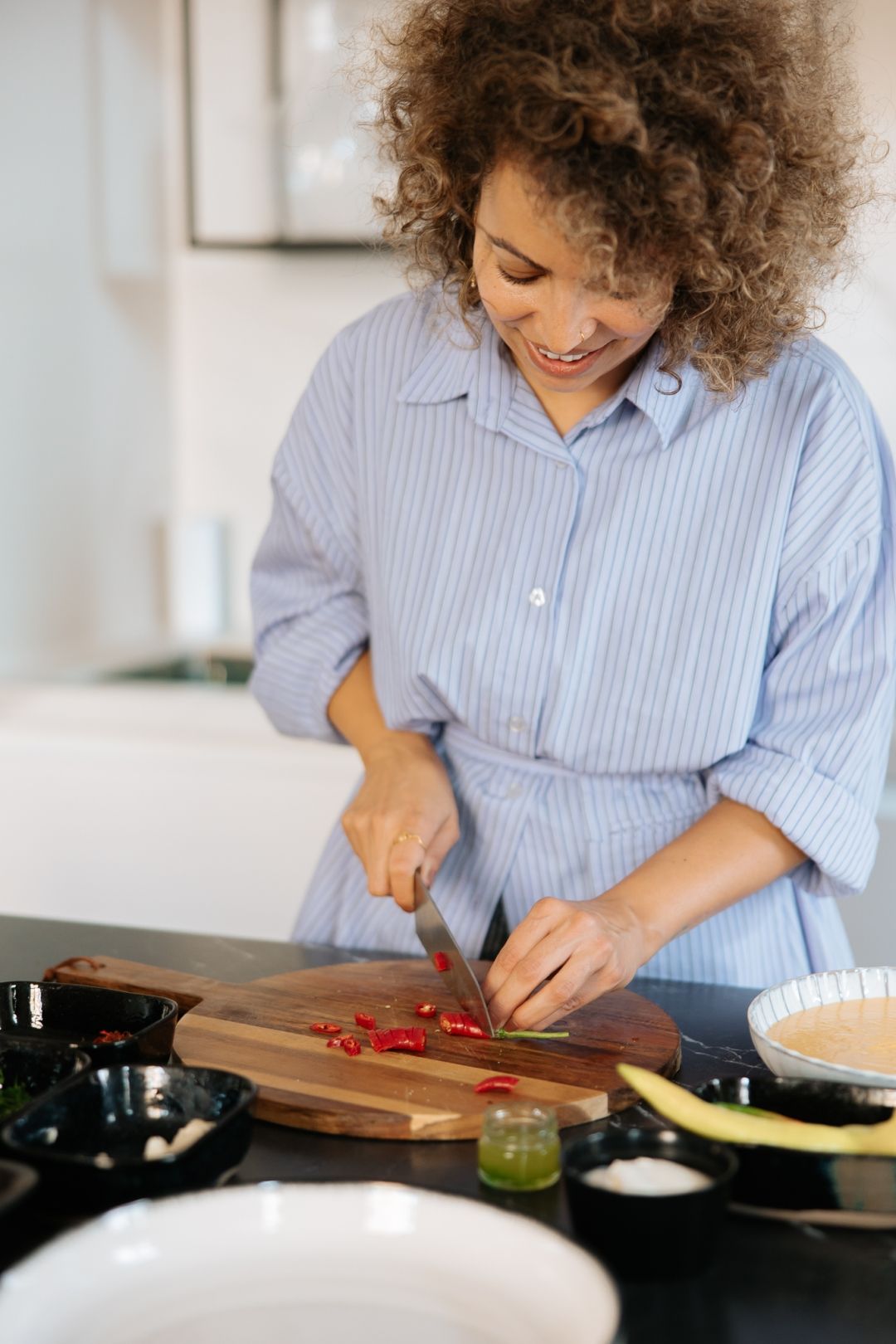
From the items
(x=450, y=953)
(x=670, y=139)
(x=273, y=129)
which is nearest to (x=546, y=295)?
(x=670, y=139)

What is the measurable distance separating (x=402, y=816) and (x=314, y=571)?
0.42 metres

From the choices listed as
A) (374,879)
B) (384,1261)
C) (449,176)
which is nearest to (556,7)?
(449,176)

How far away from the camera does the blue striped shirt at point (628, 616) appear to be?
1.45 m

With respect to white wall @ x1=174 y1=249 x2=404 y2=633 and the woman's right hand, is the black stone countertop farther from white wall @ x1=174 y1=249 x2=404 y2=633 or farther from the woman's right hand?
white wall @ x1=174 y1=249 x2=404 y2=633

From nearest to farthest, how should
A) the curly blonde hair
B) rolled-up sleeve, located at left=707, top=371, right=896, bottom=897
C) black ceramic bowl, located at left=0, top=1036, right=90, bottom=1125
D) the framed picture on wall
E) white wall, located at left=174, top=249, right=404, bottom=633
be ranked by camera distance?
black ceramic bowl, located at left=0, top=1036, right=90, bottom=1125 → the curly blonde hair → rolled-up sleeve, located at left=707, top=371, right=896, bottom=897 → the framed picture on wall → white wall, located at left=174, top=249, right=404, bottom=633

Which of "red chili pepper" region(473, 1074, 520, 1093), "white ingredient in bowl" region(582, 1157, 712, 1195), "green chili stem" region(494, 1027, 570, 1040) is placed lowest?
"green chili stem" region(494, 1027, 570, 1040)

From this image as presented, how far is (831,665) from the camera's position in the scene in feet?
4.73

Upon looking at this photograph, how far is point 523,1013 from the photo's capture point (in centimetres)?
121

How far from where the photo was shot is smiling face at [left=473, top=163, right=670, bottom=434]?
120 cm

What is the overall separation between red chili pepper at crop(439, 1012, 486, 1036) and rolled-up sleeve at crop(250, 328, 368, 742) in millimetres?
585

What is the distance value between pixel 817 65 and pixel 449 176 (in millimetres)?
341

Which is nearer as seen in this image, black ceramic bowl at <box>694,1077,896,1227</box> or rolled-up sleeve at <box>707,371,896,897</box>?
black ceramic bowl at <box>694,1077,896,1227</box>

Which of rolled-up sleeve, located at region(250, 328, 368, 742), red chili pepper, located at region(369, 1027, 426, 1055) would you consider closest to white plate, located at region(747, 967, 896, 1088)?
red chili pepper, located at region(369, 1027, 426, 1055)

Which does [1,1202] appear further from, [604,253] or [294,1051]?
[604,253]
